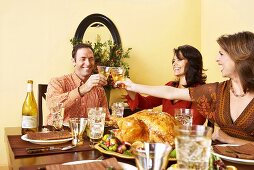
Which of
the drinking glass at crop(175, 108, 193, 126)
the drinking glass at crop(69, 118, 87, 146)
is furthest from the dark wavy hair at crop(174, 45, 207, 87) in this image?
the drinking glass at crop(69, 118, 87, 146)

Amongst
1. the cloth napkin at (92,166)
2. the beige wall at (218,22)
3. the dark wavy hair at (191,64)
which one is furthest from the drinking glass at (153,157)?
the beige wall at (218,22)

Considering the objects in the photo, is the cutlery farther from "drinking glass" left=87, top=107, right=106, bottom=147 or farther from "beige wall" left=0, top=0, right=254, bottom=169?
"beige wall" left=0, top=0, right=254, bottom=169

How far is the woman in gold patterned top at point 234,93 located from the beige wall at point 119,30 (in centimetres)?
149

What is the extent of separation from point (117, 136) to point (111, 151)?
0.10 meters

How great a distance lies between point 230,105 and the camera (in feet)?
6.13

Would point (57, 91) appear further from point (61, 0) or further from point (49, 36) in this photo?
point (61, 0)

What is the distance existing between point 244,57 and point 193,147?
123cm

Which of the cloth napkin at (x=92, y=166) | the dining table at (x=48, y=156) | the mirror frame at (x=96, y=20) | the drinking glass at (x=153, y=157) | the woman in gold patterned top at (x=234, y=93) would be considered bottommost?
the dining table at (x=48, y=156)

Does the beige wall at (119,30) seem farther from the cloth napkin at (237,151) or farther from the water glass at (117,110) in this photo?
the cloth napkin at (237,151)

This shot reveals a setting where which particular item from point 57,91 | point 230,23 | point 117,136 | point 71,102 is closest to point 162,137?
point 117,136

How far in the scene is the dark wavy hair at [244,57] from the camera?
1873 mm

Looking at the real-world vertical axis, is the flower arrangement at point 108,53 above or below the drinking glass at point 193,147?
above

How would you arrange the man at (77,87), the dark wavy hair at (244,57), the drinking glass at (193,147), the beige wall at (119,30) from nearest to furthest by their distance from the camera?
the drinking glass at (193,147) → the dark wavy hair at (244,57) → the man at (77,87) → the beige wall at (119,30)

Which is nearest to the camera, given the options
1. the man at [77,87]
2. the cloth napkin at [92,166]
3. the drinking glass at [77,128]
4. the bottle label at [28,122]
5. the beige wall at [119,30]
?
the cloth napkin at [92,166]
